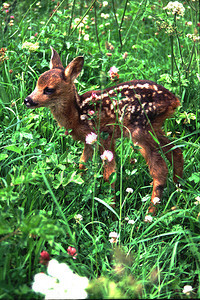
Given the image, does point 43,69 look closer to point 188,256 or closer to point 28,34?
point 28,34

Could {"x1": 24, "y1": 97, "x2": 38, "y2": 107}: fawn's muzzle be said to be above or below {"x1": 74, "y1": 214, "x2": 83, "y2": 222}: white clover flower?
above

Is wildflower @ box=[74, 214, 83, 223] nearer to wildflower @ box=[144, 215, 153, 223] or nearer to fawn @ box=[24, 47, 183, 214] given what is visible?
wildflower @ box=[144, 215, 153, 223]

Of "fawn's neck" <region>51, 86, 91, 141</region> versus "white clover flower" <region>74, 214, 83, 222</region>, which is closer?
"white clover flower" <region>74, 214, 83, 222</region>

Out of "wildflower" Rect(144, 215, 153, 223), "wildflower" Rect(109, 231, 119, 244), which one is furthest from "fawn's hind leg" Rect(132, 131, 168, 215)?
"wildflower" Rect(109, 231, 119, 244)

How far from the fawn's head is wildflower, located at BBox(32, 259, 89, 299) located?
5.53 feet

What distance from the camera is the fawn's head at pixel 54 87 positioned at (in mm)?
Answer: 3197

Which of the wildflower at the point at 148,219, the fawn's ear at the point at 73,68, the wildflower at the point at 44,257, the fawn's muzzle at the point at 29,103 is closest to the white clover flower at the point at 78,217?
the wildflower at the point at 148,219

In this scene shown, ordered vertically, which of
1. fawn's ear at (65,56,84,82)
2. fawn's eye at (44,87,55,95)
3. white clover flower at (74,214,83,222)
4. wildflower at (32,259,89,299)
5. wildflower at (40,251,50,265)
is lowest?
white clover flower at (74,214,83,222)

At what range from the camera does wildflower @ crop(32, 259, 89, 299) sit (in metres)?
1.69

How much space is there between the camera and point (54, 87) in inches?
129

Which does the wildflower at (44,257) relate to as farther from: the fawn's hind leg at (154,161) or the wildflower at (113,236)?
the fawn's hind leg at (154,161)

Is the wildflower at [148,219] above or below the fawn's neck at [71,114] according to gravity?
below

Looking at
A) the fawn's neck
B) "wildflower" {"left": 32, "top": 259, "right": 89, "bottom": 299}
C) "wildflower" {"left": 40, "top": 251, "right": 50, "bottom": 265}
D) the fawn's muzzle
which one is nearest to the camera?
"wildflower" {"left": 32, "top": 259, "right": 89, "bottom": 299}

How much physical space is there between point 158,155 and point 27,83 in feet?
6.01
